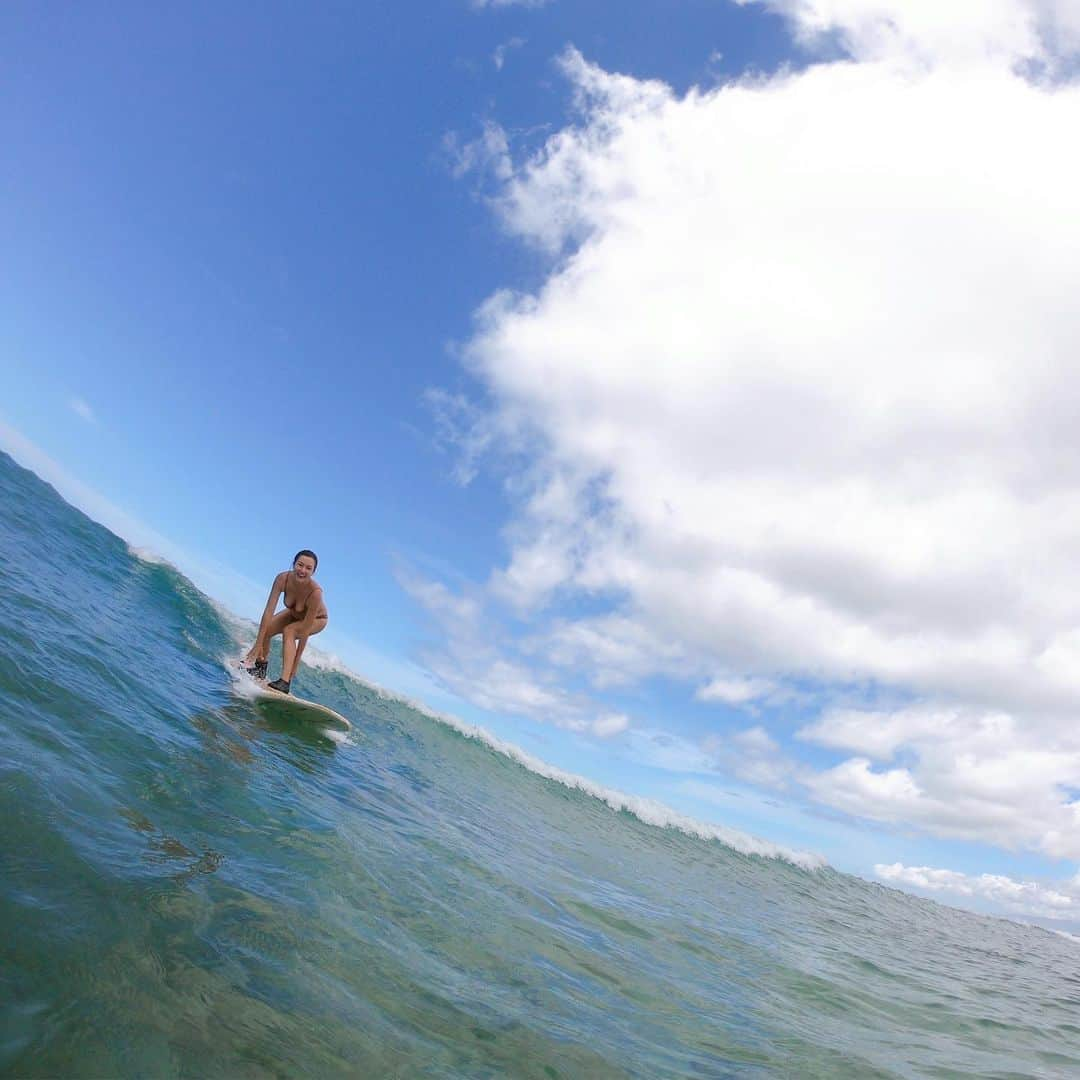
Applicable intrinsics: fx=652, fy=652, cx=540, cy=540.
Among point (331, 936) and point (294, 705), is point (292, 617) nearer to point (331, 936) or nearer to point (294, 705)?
point (294, 705)

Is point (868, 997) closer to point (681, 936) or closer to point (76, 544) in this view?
point (681, 936)

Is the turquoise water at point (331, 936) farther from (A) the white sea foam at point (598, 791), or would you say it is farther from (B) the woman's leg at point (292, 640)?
(A) the white sea foam at point (598, 791)

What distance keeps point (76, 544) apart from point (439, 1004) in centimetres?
2075

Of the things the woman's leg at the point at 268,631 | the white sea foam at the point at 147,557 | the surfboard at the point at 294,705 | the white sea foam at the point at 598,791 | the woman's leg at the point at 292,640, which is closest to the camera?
the surfboard at the point at 294,705

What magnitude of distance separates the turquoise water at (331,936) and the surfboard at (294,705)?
647 mm

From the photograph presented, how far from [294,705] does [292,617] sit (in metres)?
1.92

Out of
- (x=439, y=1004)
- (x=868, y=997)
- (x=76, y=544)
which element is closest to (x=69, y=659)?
(x=439, y=1004)

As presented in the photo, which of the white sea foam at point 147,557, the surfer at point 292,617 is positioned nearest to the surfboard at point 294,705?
the surfer at point 292,617

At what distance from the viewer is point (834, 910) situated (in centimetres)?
1995

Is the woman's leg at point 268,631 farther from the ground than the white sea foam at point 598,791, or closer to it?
farther from the ground

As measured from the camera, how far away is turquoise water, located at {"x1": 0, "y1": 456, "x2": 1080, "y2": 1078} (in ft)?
10.8

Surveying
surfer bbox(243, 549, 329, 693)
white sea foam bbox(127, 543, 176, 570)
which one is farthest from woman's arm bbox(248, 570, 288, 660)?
white sea foam bbox(127, 543, 176, 570)

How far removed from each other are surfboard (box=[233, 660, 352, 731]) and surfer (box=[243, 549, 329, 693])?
8.5 inches

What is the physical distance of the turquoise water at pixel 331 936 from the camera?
10.8ft
